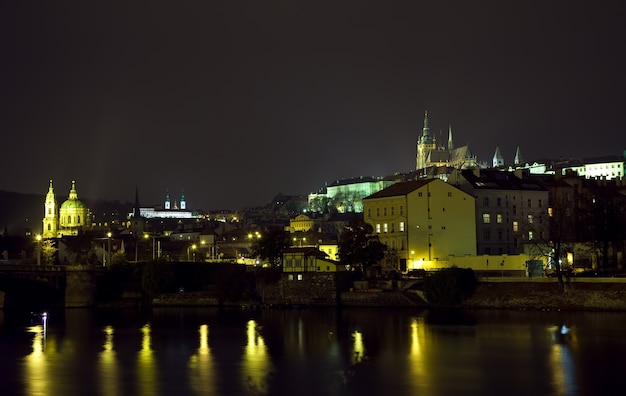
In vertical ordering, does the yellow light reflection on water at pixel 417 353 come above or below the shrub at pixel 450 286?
below

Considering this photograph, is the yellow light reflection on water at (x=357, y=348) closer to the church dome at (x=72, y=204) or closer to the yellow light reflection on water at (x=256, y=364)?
the yellow light reflection on water at (x=256, y=364)

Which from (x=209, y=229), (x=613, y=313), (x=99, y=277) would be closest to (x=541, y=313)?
(x=613, y=313)

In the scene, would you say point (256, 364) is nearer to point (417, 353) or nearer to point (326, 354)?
point (326, 354)

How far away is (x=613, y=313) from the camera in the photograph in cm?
5503

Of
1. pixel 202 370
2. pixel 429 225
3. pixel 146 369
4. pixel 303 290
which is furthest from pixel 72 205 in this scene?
pixel 202 370

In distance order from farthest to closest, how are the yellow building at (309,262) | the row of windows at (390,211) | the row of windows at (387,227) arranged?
the row of windows at (390,211)
the row of windows at (387,227)
the yellow building at (309,262)

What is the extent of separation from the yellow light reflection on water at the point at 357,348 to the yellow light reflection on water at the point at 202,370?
6203 millimetres

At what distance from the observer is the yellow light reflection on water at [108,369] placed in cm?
3516

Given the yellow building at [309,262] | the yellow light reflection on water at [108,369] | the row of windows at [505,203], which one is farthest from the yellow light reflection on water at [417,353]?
the row of windows at [505,203]

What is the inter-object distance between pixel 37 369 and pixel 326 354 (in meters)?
12.6

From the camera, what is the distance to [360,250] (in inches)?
2800

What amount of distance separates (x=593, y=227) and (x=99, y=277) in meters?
40.3

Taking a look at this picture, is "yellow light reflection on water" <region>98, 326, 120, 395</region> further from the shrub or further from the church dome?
the church dome

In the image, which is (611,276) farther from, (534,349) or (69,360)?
(69,360)
